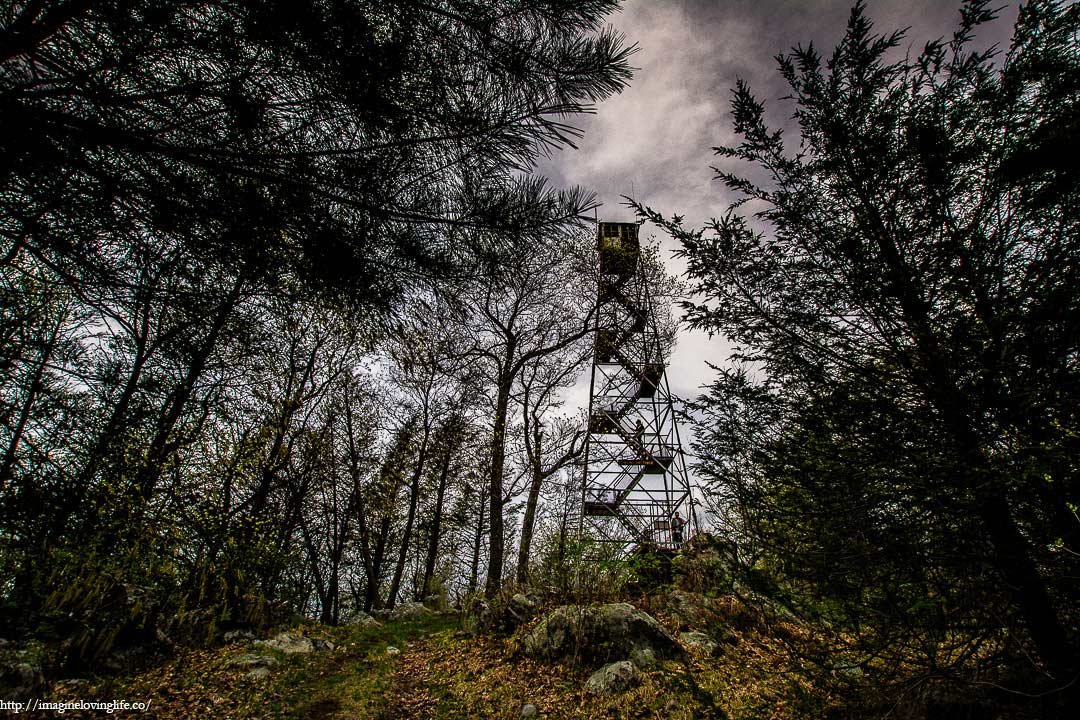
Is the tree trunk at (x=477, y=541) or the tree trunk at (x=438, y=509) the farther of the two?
the tree trunk at (x=477, y=541)

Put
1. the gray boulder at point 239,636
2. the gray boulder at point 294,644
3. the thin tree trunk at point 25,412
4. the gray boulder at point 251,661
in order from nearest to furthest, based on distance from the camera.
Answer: the thin tree trunk at point 25,412 < the gray boulder at point 251,661 < the gray boulder at point 294,644 < the gray boulder at point 239,636

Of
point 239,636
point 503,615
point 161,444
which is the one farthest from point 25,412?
→ point 503,615

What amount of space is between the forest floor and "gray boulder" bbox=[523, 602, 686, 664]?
20cm

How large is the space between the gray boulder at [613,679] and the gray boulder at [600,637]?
1.39 feet

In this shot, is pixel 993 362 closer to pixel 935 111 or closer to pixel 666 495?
pixel 935 111

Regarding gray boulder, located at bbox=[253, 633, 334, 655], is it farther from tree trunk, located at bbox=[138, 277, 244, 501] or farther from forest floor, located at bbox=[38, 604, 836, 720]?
tree trunk, located at bbox=[138, 277, 244, 501]

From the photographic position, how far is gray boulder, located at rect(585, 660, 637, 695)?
462cm

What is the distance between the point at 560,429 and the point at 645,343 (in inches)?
162

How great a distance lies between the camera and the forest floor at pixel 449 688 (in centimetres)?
421

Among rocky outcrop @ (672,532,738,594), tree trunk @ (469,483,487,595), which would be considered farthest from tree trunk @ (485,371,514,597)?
tree trunk @ (469,483,487,595)

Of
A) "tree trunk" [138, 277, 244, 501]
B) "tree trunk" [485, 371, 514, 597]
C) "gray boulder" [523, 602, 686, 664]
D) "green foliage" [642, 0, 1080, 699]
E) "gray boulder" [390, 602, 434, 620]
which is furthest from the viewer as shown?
"gray boulder" [390, 602, 434, 620]

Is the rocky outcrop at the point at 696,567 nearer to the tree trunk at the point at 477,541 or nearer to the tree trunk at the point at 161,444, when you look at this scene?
the tree trunk at the point at 161,444

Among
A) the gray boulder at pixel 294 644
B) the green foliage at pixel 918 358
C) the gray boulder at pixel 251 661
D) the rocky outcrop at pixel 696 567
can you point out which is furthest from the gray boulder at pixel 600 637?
the gray boulder at pixel 294 644

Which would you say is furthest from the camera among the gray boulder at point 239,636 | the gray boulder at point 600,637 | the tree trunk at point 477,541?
the tree trunk at point 477,541
